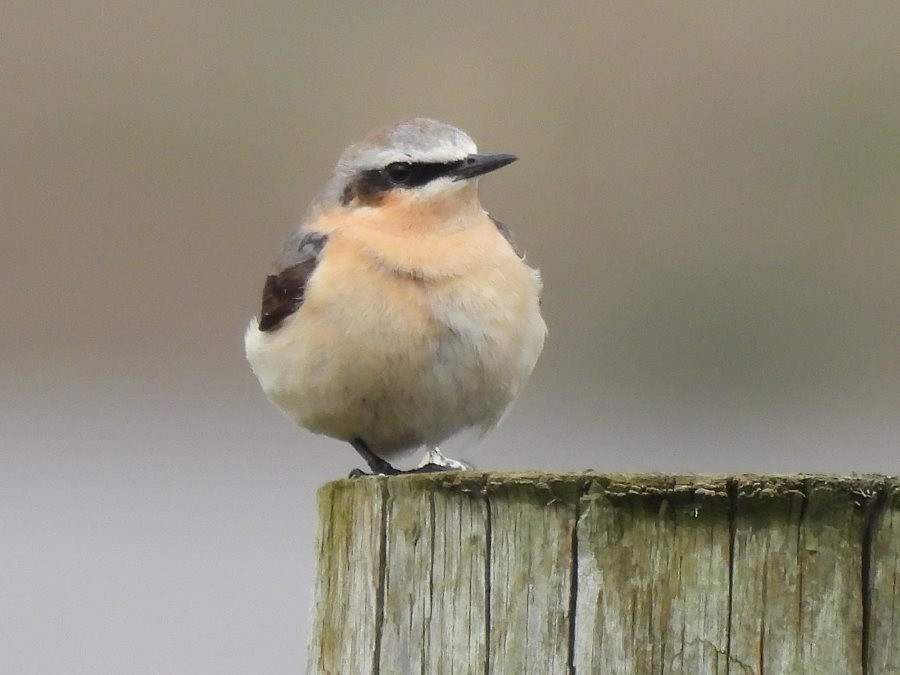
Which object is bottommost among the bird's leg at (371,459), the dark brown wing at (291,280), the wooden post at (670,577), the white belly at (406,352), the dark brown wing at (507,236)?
the wooden post at (670,577)

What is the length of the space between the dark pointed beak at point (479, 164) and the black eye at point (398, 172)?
18cm

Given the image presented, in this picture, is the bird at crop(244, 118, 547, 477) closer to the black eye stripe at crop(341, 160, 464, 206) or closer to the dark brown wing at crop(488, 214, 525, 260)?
the black eye stripe at crop(341, 160, 464, 206)

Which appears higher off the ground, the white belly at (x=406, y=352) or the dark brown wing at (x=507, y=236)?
the dark brown wing at (x=507, y=236)

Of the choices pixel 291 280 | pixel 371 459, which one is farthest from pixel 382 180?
pixel 371 459

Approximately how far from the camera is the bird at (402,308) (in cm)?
518

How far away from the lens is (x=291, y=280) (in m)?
5.55

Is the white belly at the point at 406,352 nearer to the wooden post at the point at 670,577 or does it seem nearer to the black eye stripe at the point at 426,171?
the black eye stripe at the point at 426,171

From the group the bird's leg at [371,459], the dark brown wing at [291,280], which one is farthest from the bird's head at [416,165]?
the bird's leg at [371,459]

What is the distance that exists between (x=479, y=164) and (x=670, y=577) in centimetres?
263

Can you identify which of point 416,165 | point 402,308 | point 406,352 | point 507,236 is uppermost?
point 416,165

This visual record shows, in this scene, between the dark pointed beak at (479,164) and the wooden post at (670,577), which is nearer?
the wooden post at (670,577)

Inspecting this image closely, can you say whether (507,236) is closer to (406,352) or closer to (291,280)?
(291,280)

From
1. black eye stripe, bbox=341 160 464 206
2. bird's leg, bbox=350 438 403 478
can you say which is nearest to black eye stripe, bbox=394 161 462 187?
Answer: black eye stripe, bbox=341 160 464 206

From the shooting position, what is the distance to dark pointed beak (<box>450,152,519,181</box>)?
18.0 ft
